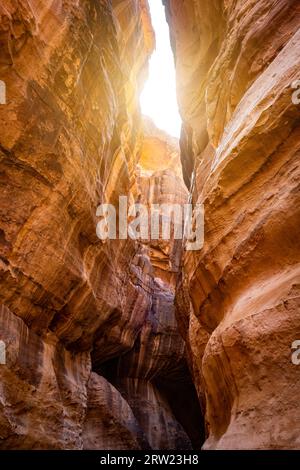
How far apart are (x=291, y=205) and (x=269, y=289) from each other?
3.91 feet

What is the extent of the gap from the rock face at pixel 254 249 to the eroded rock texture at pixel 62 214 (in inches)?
148

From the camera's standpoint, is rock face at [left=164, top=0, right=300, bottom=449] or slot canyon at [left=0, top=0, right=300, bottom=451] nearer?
rock face at [left=164, top=0, right=300, bottom=449]

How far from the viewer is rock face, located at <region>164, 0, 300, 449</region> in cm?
461

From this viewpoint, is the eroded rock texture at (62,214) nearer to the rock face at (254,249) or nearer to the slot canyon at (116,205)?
the slot canyon at (116,205)

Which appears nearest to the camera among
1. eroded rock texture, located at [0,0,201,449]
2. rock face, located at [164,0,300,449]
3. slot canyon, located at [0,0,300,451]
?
rock face, located at [164,0,300,449]

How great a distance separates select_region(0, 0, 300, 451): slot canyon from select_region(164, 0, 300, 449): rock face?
0.03m

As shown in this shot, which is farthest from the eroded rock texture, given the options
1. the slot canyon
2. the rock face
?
the rock face

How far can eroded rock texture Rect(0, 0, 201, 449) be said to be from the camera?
28.1ft

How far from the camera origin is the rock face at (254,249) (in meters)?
4.61

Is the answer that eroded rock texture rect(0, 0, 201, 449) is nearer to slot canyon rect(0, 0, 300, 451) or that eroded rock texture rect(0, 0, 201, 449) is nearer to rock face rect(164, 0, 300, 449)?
slot canyon rect(0, 0, 300, 451)

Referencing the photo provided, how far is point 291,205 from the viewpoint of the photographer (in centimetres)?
529

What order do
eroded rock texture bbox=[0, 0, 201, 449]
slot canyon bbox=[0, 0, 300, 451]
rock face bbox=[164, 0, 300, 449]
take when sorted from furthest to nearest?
1. eroded rock texture bbox=[0, 0, 201, 449]
2. slot canyon bbox=[0, 0, 300, 451]
3. rock face bbox=[164, 0, 300, 449]

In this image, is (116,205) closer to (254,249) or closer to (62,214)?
(62,214)
